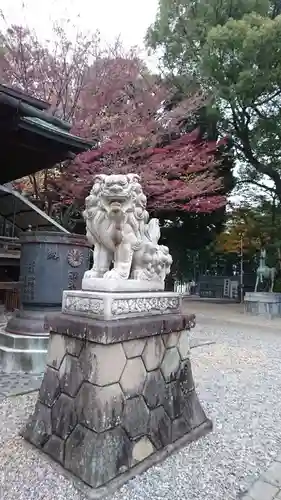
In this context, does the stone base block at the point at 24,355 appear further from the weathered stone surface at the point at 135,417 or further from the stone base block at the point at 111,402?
the weathered stone surface at the point at 135,417

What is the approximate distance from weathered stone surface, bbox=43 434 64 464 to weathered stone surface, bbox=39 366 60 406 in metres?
0.20

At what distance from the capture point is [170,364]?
2.32m

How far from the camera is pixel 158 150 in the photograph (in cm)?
768

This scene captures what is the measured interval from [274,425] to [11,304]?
5.29 metres

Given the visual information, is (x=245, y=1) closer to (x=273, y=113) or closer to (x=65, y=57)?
(x=273, y=113)

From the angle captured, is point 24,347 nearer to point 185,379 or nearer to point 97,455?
point 185,379

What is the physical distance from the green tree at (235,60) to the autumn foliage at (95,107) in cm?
287

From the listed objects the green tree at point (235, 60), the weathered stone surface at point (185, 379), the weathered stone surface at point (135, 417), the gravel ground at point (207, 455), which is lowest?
the gravel ground at point (207, 455)

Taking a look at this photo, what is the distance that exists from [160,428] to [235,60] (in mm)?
9793

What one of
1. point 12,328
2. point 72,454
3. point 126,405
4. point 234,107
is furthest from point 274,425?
point 234,107

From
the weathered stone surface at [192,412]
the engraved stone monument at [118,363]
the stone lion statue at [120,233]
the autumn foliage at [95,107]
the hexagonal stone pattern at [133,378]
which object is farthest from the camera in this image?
the autumn foliage at [95,107]

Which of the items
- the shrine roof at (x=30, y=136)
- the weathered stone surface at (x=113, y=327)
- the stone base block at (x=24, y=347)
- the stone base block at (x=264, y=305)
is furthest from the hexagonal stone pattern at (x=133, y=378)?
the stone base block at (x=264, y=305)

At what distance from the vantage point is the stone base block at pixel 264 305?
1047 cm

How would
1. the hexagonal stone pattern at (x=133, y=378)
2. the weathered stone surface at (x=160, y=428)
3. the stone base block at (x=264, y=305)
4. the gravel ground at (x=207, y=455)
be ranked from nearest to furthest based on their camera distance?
the gravel ground at (x=207, y=455), the hexagonal stone pattern at (x=133, y=378), the weathered stone surface at (x=160, y=428), the stone base block at (x=264, y=305)
